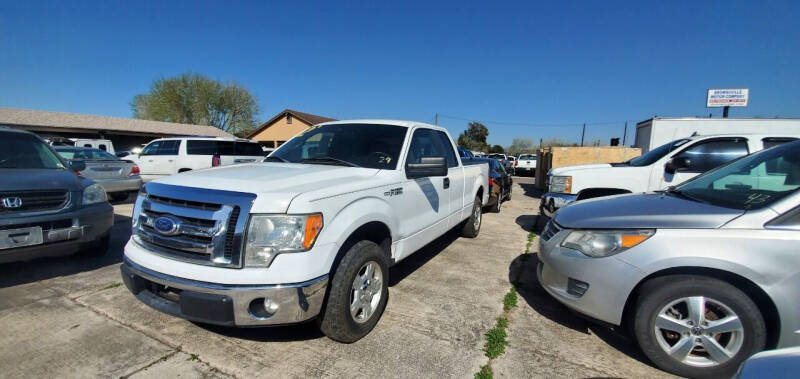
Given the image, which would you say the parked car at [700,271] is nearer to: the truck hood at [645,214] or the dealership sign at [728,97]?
the truck hood at [645,214]

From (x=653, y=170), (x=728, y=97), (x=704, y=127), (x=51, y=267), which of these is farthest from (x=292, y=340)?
(x=728, y=97)

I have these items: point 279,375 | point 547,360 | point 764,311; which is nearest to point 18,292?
point 279,375

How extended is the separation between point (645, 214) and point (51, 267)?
621 centimetres

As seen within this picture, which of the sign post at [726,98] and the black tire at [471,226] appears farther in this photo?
the sign post at [726,98]

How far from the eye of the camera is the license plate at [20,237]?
125 inches

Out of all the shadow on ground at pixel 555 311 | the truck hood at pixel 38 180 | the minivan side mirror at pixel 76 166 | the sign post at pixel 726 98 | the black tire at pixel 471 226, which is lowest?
the shadow on ground at pixel 555 311

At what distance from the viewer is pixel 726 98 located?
26.7 m

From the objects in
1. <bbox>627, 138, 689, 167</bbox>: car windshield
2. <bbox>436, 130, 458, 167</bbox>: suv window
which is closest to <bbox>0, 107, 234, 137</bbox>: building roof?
<bbox>436, 130, 458, 167</bbox>: suv window

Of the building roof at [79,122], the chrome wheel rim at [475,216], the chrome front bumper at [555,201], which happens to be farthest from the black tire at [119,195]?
the building roof at [79,122]

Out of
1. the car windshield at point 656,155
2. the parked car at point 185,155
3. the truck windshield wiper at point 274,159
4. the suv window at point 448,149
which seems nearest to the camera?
the truck windshield wiper at point 274,159

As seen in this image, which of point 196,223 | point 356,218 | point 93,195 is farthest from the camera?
point 93,195

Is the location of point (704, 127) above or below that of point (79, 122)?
above

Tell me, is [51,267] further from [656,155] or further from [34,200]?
[656,155]

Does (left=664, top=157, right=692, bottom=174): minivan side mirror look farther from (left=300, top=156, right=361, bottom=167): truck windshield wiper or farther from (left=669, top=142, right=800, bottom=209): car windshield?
(left=300, top=156, right=361, bottom=167): truck windshield wiper
